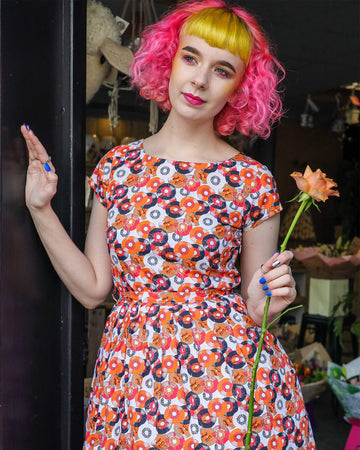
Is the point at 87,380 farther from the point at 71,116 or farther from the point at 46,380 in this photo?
the point at 71,116

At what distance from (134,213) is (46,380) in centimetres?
46

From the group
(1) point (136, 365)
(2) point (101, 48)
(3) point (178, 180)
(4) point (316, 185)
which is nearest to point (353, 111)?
(2) point (101, 48)

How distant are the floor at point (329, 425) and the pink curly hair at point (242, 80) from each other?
1955mm

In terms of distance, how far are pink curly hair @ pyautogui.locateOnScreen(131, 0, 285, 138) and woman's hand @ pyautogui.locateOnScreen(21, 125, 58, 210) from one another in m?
0.43

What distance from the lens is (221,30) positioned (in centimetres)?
138

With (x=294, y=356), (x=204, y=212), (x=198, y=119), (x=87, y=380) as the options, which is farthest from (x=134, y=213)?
(x=294, y=356)

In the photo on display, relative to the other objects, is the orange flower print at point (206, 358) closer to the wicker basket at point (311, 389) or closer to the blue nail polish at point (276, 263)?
the blue nail polish at point (276, 263)

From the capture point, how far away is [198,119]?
4.60ft

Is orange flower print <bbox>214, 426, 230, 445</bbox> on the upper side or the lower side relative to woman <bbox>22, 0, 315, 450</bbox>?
lower

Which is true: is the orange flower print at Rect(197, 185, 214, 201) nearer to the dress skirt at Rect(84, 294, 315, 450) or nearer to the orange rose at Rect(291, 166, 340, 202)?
the dress skirt at Rect(84, 294, 315, 450)

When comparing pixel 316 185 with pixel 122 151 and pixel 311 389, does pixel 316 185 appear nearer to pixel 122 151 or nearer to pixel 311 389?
pixel 122 151

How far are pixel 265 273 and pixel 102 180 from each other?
0.52 meters

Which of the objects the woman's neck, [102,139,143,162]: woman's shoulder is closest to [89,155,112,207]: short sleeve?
[102,139,143,162]: woman's shoulder

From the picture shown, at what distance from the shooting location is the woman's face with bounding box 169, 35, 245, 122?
4.49 ft
